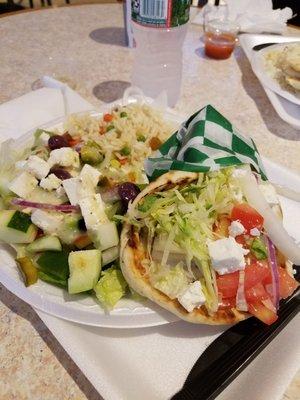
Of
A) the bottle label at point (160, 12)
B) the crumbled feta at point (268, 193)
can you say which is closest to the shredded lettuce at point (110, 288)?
the crumbled feta at point (268, 193)

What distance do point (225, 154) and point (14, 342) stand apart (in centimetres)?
93

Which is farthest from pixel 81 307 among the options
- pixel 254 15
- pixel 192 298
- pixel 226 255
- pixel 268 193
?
pixel 254 15

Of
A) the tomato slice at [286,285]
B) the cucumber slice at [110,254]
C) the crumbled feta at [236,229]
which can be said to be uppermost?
the crumbled feta at [236,229]

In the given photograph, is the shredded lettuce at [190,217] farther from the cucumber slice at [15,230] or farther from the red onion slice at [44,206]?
the cucumber slice at [15,230]

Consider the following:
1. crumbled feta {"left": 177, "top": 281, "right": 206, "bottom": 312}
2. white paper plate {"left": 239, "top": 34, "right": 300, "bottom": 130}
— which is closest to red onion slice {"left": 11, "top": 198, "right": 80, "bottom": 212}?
crumbled feta {"left": 177, "top": 281, "right": 206, "bottom": 312}

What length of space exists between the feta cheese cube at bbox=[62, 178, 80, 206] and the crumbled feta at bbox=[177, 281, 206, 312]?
49 centimetres

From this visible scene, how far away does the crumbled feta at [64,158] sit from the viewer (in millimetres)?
1497

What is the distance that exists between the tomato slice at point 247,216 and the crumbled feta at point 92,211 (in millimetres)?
419

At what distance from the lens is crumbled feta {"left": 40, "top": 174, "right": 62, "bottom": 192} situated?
4.60 ft

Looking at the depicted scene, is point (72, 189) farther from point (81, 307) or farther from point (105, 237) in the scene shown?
point (81, 307)

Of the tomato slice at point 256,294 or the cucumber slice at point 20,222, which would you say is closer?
the tomato slice at point 256,294

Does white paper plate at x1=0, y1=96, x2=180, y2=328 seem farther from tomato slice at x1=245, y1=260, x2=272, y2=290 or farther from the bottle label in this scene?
the bottle label

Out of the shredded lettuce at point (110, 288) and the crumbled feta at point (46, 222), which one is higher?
the crumbled feta at point (46, 222)

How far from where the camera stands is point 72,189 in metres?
1.36
